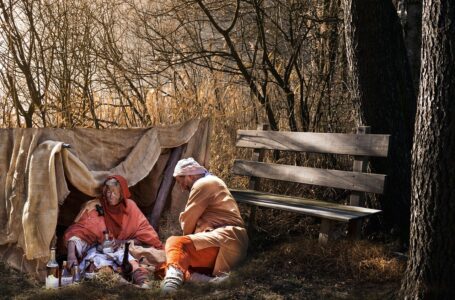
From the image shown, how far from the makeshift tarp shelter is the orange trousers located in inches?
41.9

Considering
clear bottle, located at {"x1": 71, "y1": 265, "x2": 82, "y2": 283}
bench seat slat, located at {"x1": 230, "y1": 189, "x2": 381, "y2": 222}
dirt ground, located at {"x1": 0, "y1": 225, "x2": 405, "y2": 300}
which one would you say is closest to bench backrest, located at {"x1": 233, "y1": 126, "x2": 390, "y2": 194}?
bench seat slat, located at {"x1": 230, "y1": 189, "x2": 381, "y2": 222}

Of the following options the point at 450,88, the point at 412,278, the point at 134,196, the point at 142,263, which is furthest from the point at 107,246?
the point at 450,88

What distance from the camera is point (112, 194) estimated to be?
587cm

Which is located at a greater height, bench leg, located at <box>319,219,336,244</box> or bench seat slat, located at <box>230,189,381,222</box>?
bench seat slat, located at <box>230,189,381,222</box>

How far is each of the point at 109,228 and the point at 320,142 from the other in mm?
2295

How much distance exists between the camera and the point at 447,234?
3703 millimetres

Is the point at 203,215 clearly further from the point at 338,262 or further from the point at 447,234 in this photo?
the point at 447,234

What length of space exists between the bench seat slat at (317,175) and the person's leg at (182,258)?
134cm

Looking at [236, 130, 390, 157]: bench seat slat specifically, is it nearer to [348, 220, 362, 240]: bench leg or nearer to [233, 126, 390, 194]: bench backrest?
[233, 126, 390, 194]: bench backrest

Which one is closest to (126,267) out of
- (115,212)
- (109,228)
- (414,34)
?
(109,228)

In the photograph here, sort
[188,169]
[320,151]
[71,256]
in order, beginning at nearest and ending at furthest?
[71,256]
[188,169]
[320,151]

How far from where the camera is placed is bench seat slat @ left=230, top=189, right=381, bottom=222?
5.06 meters

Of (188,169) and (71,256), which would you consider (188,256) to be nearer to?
(188,169)

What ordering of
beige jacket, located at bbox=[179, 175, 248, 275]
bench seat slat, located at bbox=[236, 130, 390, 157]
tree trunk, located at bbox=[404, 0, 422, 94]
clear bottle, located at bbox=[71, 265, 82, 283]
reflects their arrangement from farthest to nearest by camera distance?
1. tree trunk, located at bbox=[404, 0, 422, 94]
2. bench seat slat, located at bbox=[236, 130, 390, 157]
3. beige jacket, located at bbox=[179, 175, 248, 275]
4. clear bottle, located at bbox=[71, 265, 82, 283]
